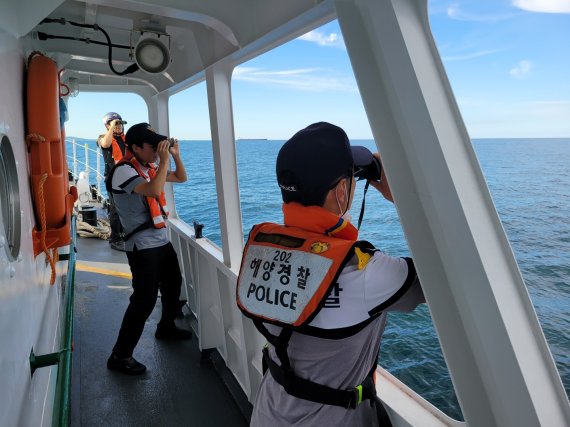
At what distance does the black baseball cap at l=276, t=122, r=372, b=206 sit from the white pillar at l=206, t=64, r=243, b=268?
1863 mm

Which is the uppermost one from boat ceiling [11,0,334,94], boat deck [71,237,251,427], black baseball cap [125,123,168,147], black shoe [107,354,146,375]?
boat ceiling [11,0,334,94]

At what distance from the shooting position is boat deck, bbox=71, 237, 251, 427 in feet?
8.57

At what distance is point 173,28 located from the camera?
326 cm

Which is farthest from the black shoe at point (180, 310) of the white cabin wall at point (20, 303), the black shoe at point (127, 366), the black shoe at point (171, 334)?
the white cabin wall at point (20, 303)

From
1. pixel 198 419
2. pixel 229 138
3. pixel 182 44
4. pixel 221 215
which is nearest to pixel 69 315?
pixel 198 419

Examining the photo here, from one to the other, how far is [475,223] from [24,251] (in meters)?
1.58

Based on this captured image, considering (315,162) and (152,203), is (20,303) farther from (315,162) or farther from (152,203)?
(152,203)

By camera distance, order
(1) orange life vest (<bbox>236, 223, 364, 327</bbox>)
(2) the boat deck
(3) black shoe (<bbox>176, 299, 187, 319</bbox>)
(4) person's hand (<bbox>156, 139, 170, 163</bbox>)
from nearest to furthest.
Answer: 1. (1) orange life vest (<bbox>236, 223, 364, 327</bbox>)
2. (2) the boat deck
3. (4) person's hand (<bbox>156, 139, 170, 163</bbox>)
4. (3) black shoe (<bbox>176, 299, 187, 319</bbox>)

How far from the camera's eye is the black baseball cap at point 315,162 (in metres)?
1.04

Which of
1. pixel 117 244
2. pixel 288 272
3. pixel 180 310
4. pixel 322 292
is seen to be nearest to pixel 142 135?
pixel 180 310

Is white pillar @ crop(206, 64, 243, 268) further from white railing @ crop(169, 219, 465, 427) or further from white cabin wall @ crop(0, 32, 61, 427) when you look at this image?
white cabin wall @ crop(0, 32, 61, 427)

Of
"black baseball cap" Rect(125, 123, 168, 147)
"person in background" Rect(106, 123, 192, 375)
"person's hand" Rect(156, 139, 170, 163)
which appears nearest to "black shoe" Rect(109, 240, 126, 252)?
"person in background" Rect(106, 123, 192, 375)

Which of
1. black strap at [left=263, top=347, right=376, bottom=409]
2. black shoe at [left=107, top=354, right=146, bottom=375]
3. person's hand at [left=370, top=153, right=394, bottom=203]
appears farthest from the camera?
black shoe at [left=107, top=354, right=146, bottom=375]

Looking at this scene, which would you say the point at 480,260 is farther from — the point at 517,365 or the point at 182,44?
the point at 182,44
